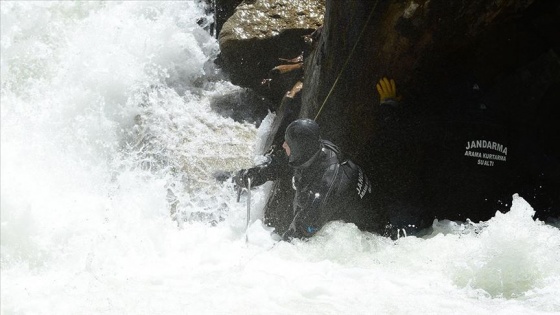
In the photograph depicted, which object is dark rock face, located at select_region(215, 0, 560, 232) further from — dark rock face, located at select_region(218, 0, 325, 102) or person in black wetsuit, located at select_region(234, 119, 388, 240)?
dark rock face, located at select_region(218, 0, 325, 102)

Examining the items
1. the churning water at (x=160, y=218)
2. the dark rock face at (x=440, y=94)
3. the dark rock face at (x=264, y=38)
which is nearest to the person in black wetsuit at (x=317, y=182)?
the churning water at (x=160, y=218)

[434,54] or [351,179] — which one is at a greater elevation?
[434,54]

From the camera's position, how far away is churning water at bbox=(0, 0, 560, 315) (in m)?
3.93

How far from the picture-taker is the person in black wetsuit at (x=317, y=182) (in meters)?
5.10

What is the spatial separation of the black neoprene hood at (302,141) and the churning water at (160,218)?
2.12 ft

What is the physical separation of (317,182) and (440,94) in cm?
152

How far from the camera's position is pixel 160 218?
5410mm

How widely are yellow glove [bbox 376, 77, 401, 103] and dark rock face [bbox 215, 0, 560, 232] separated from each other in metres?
0.06

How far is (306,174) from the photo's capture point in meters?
5.23

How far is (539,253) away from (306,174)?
1867mm

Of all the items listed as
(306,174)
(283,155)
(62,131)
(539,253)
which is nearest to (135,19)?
(62,131)

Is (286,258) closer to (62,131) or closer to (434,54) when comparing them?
(434,54)

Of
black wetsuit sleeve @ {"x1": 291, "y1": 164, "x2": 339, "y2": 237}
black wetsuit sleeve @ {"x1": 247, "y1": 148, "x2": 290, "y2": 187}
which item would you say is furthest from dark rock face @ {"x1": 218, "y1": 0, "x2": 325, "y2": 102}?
black wetsuit sleeve @ {"x1": 291, "y1": 164, "x2": 339, "y2": 237}

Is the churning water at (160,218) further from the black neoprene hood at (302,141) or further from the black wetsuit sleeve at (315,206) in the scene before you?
the black neoprene hood at (302,141)
